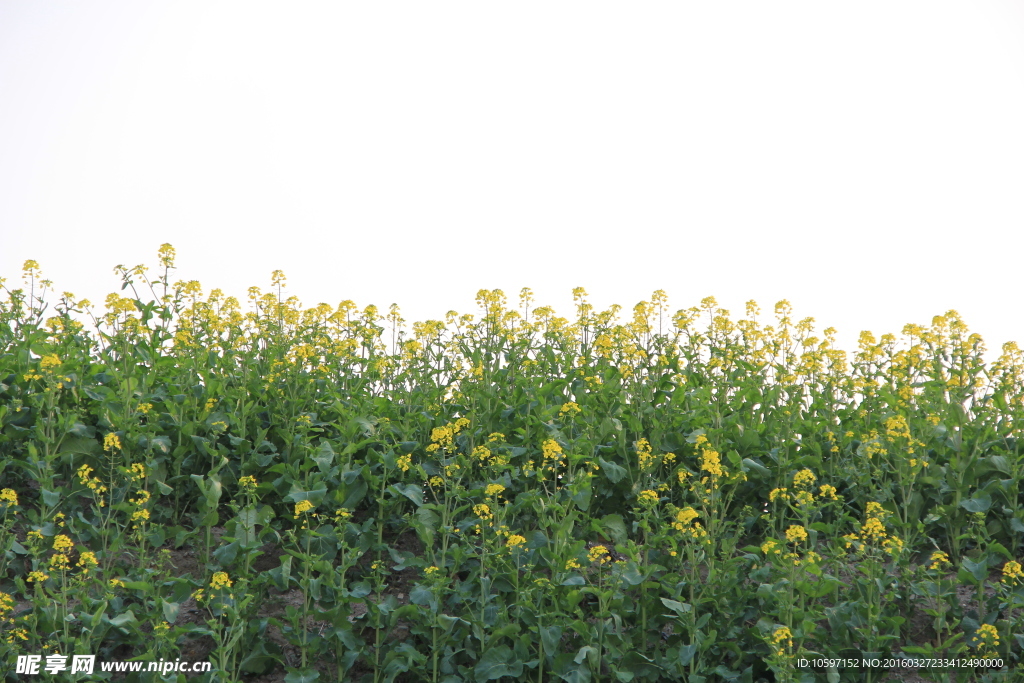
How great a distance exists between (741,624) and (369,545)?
227cm

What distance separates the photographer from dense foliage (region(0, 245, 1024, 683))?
188 inches

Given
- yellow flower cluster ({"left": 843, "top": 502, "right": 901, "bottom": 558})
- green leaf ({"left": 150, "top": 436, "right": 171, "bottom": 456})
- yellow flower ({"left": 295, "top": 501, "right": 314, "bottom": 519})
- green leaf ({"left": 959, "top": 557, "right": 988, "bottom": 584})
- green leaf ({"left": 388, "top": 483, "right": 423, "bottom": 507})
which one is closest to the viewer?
yellow flower cluster ({"left": 843, "top": 502, "right": 901, "bottom": 558})

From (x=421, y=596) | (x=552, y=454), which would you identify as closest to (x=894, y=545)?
(x=552, y=454)

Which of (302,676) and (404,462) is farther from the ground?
(404,462)

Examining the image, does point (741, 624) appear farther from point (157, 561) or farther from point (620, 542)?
point (157, 561)

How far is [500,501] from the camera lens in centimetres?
548

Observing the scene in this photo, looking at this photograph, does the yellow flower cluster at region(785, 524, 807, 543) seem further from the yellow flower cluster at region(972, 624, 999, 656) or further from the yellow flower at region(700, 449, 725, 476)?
the yellow flower cluster at region(972, 624, 999, 656)

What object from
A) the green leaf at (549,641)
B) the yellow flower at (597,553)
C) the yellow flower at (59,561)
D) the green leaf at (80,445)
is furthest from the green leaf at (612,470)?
the green leaf at (80,445)

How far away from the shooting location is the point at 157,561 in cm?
524

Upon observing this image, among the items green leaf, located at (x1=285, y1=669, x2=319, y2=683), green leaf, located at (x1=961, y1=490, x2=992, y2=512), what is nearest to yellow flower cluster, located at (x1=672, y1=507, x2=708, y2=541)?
green leaf, located at (x1=961, y1=490, x2=992, y2=512)

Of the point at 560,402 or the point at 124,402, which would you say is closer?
the point at 124,402

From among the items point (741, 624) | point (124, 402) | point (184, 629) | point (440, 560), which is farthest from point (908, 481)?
point (124, 402)

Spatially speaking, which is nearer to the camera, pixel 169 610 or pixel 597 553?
pixel 597 553

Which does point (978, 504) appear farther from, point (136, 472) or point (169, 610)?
point (136, 472)
